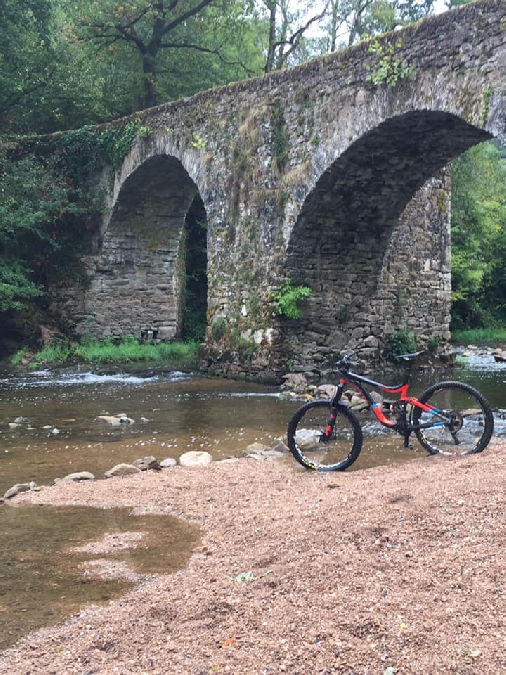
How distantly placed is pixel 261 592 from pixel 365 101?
709 cm

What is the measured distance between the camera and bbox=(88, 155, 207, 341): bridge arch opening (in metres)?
15.0

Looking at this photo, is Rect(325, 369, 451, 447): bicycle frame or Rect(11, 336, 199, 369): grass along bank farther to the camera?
Rect(11, 336, 199, 369): grass along bank

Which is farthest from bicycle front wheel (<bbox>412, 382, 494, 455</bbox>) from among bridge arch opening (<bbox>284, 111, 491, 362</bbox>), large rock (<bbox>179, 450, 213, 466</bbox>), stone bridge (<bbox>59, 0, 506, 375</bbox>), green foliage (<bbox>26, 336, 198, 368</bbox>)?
green foliage (<bbox>26, 336, 198, 368</bbox>)

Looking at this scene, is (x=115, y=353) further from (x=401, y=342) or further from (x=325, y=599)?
(x=325, y=599)

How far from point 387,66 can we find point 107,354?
26.5ft

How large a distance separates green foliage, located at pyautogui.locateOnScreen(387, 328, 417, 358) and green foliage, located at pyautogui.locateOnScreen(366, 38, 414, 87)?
456 centimetres

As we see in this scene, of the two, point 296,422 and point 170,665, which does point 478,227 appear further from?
point 170,665

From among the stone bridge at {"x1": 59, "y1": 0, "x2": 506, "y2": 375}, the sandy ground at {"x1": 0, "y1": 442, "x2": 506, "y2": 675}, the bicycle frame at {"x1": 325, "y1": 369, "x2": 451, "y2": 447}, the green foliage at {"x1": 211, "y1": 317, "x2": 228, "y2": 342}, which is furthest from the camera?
the green foliage at {"x1": 211, "y1": 317, "x2": 228, "y2": 342}

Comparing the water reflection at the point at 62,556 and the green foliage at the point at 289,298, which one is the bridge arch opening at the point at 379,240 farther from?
the water reflection at the point at 62,556

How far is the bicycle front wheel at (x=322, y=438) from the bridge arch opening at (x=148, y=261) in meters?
9.80

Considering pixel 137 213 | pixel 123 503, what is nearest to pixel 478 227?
pixel 137 213

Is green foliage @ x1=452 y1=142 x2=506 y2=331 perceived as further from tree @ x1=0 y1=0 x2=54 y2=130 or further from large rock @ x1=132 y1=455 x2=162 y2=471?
large rock @ x1=132 y1=455 x2=162 y2=471

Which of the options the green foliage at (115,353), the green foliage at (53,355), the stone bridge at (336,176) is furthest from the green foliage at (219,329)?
the green foliage at (53,355)

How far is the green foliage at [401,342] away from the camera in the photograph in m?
11.8
